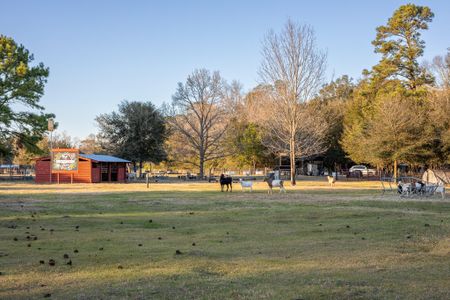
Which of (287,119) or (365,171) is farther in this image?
(365,171)

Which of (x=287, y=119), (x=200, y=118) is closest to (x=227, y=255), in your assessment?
(x=287, y=119)

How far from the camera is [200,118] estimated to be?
6662cm

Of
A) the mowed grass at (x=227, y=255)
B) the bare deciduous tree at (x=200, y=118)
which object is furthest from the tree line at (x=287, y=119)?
the mowed grass at (x=227, y=255)

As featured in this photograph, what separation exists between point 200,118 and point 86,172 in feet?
64.0

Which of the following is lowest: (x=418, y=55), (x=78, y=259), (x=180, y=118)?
(x=78, y=259)

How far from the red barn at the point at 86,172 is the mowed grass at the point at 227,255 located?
34.8 meters

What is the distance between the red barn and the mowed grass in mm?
34755

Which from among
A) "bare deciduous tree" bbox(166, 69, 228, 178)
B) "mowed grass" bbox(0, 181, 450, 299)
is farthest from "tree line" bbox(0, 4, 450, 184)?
"mowed grass" bbox(0, 181, 450, 299)

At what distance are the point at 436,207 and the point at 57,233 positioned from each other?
49.4ft

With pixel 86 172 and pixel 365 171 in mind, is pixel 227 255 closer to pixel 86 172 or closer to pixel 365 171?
pixel 86 172

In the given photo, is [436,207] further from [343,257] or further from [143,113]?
[143,113]

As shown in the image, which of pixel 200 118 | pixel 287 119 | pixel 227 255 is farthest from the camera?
pixel 200 118

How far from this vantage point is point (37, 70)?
1630 inches

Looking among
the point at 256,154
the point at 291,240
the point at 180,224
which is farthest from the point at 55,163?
the point at 291,240
